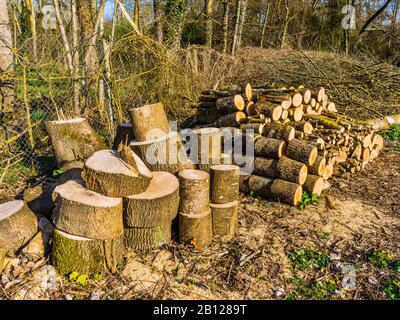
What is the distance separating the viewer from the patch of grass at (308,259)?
3008mm

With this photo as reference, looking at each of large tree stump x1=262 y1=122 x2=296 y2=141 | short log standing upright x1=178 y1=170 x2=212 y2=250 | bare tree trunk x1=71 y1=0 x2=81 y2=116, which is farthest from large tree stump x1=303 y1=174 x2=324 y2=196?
bare tree trunk x1=71 y1=0 x2=81 y2=116

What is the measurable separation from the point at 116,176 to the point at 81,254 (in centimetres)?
72

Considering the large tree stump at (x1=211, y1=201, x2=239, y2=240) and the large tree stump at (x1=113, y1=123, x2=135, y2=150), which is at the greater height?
the large tree stump at (x1=113, y1=123, x2=135, y2=150)

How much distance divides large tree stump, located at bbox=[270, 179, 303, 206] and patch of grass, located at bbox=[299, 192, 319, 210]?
2.2 inches

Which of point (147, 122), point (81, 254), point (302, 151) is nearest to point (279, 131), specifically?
point (302, 151)

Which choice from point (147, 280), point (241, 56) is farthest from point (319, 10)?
point (147, 280)

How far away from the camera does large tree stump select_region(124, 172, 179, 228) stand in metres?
2.88

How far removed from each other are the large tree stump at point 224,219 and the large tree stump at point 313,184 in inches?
57.5

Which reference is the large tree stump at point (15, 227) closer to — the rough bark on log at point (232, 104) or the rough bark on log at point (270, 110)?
the rough bark on log at point (232, 104)

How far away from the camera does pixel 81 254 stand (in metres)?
2.70

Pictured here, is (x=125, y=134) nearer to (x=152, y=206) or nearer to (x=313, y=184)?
(x=152, y=206)

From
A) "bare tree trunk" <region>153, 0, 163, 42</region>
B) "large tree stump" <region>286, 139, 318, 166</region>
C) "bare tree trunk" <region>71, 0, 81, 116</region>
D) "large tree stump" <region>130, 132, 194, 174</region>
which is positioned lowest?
"large tree stump" <region>286, 139, 318, 166</region>

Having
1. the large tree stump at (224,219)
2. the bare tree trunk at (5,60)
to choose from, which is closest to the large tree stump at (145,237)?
the large tree stump at (224,219)

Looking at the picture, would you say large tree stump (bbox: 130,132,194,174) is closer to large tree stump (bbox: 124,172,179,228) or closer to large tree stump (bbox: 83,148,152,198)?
large tree stump (bbox: 124,172,179,228)
